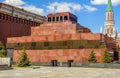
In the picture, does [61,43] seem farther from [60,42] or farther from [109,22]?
[109,22]

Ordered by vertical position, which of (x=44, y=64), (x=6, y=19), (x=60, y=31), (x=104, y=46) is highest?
(x=6, y=19)

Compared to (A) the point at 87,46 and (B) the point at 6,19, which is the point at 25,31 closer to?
(B) the point at 6,19

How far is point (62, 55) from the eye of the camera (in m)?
39.9

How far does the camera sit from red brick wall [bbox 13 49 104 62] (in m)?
37.8

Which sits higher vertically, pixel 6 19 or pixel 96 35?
pixel 6 19

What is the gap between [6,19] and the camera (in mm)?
56281

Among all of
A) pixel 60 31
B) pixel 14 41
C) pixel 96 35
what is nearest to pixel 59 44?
pixel 60 31

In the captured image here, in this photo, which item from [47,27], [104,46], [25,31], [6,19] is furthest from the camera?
[25,31]

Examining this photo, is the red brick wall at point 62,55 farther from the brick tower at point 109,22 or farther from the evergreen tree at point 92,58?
the brick tower at point 109,22

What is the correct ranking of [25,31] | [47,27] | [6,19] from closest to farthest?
[47,27]
[6,19]
[25,31]

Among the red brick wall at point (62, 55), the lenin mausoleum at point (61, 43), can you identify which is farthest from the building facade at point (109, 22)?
the red brick wall at point (62, 55)

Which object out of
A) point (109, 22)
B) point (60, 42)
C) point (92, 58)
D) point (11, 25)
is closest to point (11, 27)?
point (11, 25)

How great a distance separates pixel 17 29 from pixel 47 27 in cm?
1756

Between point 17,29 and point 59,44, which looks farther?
point 17,29
